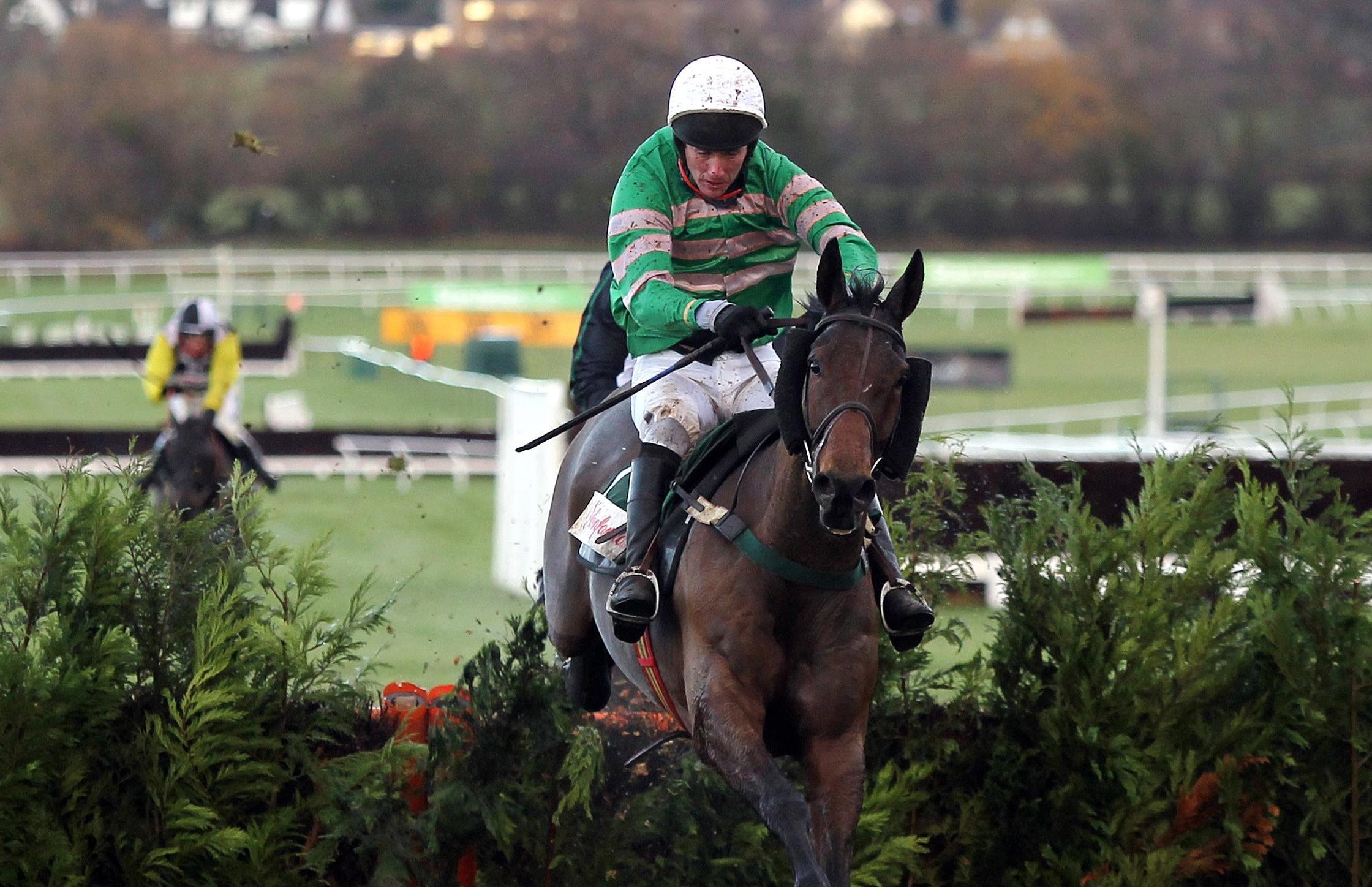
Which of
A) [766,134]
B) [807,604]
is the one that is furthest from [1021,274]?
[807,604]

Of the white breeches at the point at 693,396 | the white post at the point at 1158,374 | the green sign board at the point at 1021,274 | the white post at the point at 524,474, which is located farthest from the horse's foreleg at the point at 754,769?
the green sign board at the point at 1021,274

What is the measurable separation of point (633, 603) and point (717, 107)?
4.31 feet

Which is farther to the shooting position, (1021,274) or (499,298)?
(1021,274)

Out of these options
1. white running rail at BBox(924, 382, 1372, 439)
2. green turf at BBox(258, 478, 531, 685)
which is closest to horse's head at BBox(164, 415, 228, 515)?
green turf at BBox(258, 478, 531, 685)

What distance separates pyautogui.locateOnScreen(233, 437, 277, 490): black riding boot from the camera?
1083 cm

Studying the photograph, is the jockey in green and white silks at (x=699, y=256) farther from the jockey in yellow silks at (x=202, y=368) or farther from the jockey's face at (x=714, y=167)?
the jockey in yellow silks at (x=202, y=368)

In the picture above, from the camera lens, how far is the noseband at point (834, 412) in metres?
3.99

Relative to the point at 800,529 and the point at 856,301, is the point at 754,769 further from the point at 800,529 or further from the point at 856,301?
the point at 856,301

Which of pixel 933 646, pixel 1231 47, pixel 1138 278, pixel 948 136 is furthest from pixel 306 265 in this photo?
pixel 1231 47

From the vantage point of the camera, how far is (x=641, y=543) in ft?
15.7

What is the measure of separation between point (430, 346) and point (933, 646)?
16.1 meters

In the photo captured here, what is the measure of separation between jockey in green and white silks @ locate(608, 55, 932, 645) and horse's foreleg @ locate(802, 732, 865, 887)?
0.37 meters

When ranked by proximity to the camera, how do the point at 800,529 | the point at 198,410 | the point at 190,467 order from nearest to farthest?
the point at 800,529 → the point at 190,467 → the point at 198,410

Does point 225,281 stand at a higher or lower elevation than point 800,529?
higher
